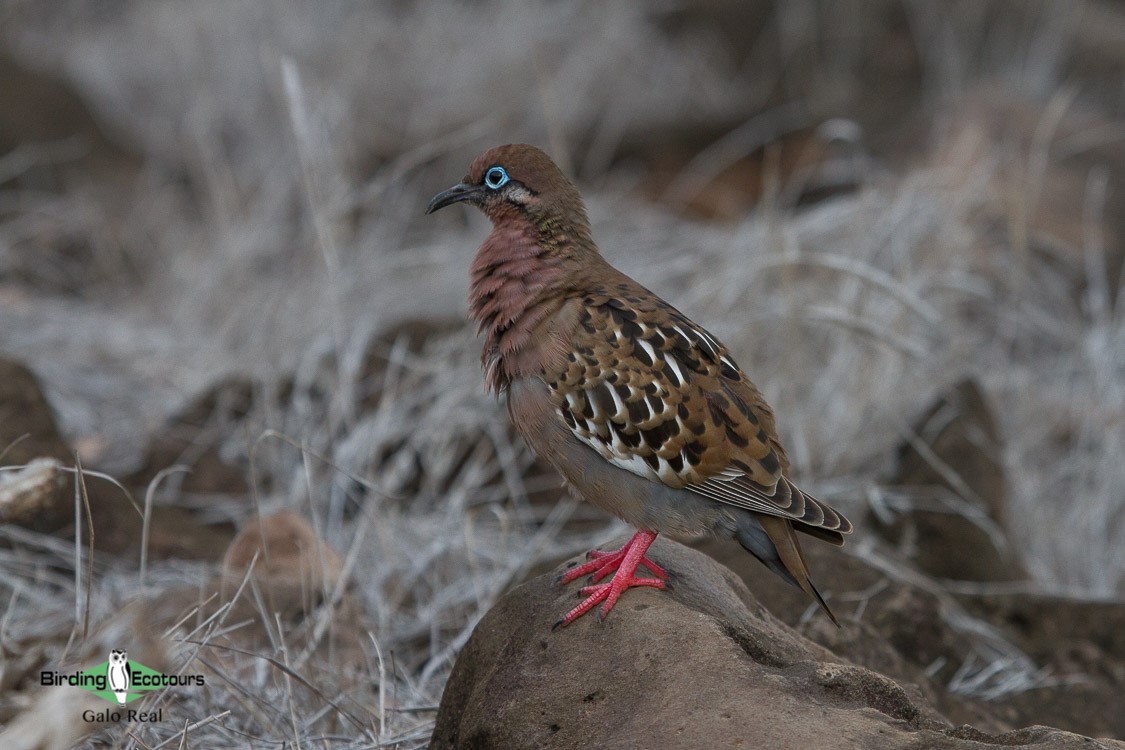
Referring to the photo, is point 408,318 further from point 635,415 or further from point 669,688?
point 669,688

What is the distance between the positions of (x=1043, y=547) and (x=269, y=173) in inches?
265

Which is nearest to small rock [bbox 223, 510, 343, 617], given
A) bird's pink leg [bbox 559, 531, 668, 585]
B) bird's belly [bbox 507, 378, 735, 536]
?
bird's belly [bbox 507, 378, 735, 536]

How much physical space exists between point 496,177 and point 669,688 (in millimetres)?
1905

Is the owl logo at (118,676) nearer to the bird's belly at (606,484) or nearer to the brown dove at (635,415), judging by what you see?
the brown dove at (635,415)

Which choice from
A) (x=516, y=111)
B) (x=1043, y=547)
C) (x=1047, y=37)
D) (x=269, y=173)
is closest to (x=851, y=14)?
(x=1047, y=37)

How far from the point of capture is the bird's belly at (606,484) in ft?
12.3

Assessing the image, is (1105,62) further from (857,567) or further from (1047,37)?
(857,567)

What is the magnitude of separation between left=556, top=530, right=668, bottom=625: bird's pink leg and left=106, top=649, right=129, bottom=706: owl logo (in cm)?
117

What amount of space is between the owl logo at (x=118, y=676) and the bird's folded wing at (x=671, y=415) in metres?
1.44

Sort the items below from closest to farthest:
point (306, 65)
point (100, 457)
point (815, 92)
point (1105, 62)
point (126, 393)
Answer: point (100, 457), point (126, 393), point (306, 65), point (1105, 62), point (815, 92)

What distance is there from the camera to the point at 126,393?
6.81 metres

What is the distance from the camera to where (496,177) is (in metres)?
4.16

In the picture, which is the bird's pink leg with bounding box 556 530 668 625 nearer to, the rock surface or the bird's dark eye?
the rock surface

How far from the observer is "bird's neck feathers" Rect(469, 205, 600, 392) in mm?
3910
